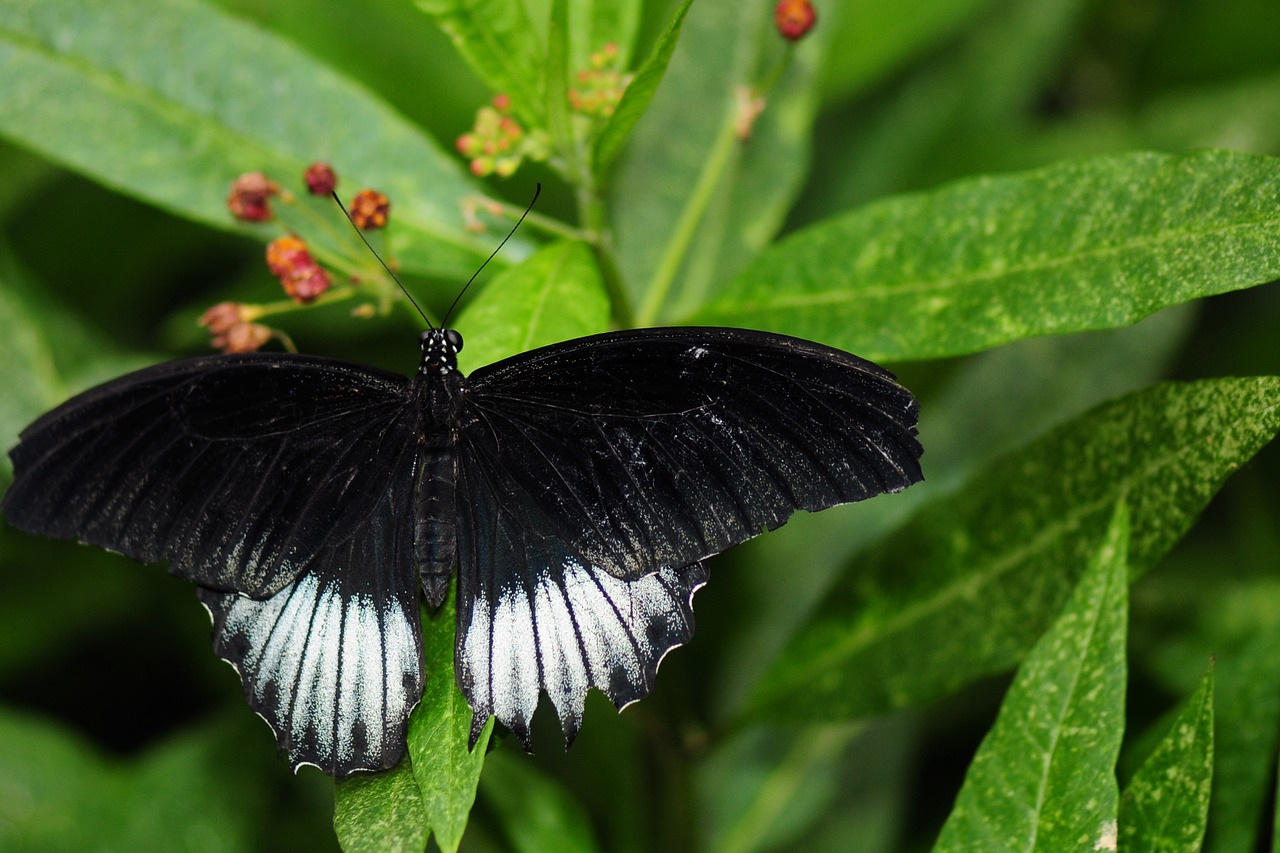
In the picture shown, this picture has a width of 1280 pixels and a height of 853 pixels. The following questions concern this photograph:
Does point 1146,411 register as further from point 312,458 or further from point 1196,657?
point 312,458

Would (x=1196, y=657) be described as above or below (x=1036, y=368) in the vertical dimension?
below

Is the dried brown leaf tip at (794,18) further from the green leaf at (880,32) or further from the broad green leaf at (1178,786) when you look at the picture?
the broad green leaf at (1178,786)

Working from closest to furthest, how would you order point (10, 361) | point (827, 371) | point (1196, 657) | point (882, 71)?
point (827, 371) < point (1196, 657) < point (10, 361) < point (882, 71)

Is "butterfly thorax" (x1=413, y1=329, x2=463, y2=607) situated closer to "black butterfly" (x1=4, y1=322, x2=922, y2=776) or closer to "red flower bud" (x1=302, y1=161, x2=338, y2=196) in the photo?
"black butterfly" (x1=4, y1=322, x2=922, y2=776)

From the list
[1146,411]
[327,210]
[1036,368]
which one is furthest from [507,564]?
[1036,368]

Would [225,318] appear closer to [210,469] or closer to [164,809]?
[210,469]

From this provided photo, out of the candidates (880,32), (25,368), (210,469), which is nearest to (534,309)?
(210,469)

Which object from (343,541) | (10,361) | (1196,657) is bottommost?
(1196,657)
